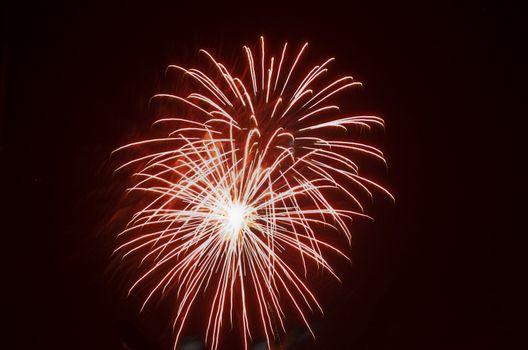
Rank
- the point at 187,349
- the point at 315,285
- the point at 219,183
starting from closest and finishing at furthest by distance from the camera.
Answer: the point at 219,183, the point at 187,349, the point at 315,285

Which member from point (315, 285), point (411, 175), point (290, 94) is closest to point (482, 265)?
point (411, 175)

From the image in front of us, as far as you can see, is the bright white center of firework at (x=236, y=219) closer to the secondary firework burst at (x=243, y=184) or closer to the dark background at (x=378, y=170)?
the secondary firework burst at (x=243, y=184)

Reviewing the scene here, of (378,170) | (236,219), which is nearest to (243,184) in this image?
(236,219)

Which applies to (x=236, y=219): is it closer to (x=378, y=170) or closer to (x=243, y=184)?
(x=243, y=184)

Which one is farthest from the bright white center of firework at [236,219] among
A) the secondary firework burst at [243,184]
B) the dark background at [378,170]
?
the dark background at [378,170]

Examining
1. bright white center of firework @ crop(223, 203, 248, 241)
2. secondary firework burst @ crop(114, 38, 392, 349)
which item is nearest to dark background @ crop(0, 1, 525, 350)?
secondary firework burst @ crop(114, 38, 392, 349)

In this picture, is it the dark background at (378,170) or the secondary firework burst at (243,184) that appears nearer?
the secondary firework burst at (243,184)

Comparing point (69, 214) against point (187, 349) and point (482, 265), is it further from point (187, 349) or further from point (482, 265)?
point (482, 265)
